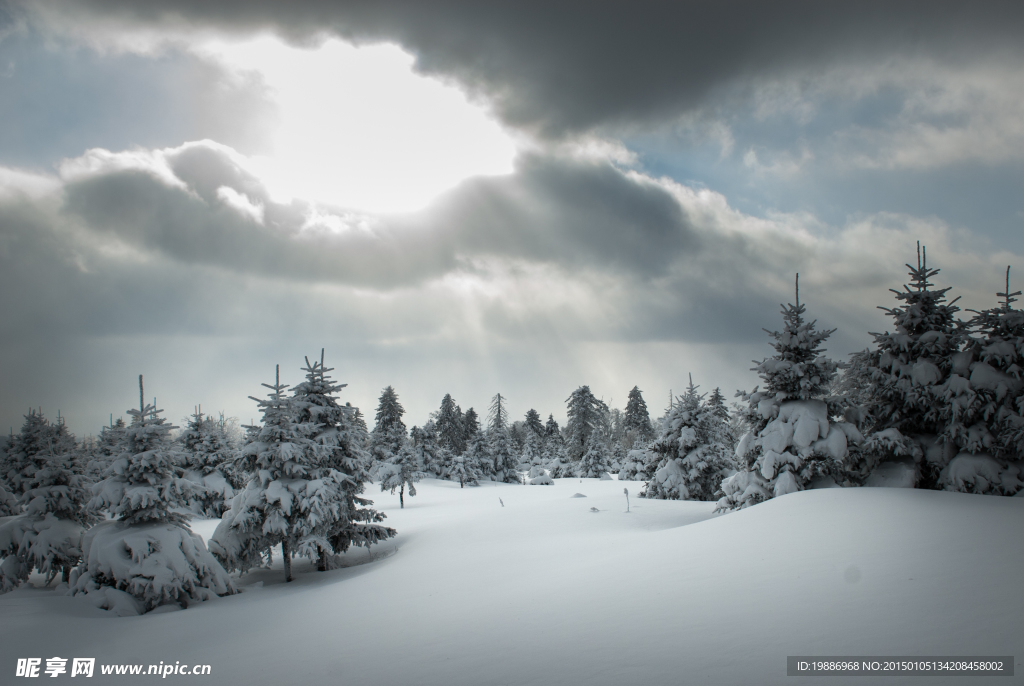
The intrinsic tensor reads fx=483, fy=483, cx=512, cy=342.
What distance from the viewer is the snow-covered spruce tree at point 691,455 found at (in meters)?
26.9

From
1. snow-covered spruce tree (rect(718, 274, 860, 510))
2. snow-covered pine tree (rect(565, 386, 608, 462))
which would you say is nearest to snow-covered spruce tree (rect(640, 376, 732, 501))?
snow-covered spruce tree (rect(718, 274, 860, 510))

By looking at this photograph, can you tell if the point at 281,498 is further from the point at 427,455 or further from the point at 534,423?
the point at 534,423

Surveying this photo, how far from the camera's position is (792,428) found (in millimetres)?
15336

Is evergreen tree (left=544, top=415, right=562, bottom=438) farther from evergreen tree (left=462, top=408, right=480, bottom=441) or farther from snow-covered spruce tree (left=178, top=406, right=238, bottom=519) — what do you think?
snow-covered spruce tree (left=178, top=406, right=238, bottom=519)

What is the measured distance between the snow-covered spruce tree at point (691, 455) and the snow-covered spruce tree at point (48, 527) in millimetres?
26015

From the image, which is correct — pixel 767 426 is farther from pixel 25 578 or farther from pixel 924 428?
pixel 25 578

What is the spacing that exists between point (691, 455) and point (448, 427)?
51571 mm

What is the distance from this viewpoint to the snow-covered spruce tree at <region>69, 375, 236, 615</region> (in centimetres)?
1296

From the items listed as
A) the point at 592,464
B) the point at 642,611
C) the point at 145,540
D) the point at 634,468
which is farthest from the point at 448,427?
the point at 642,611

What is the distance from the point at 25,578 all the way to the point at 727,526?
23.4 meters

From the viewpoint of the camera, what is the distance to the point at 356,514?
61.3 feet

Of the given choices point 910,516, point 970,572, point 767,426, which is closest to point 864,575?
point 970,572

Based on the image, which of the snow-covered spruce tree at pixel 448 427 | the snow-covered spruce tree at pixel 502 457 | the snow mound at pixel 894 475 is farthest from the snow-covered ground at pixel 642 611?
the snow-covered spruce tree at pixel 448 427

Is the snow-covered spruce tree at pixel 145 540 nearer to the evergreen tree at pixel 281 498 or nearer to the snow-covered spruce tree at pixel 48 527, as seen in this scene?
the evergreen tree at pixel 281 498
